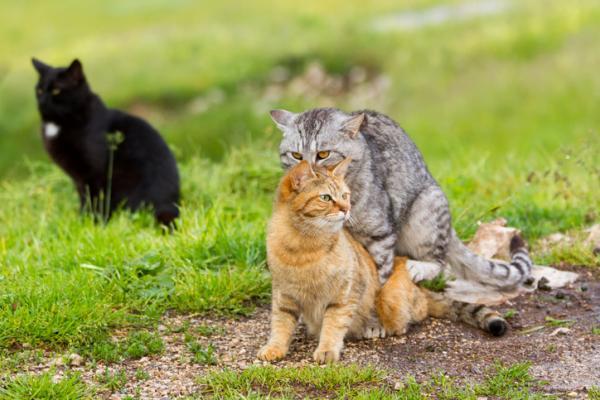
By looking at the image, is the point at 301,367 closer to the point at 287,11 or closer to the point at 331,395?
the point at 331,395

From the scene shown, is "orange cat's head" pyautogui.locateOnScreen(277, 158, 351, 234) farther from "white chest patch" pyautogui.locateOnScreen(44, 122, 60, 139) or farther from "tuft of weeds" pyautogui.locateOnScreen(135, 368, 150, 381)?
"white chest patch" pyautogui.locateOnScreen(44, 122, 60, 139)

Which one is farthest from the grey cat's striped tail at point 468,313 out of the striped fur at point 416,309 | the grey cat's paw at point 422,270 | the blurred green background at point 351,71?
the blurred green background at point 351,71

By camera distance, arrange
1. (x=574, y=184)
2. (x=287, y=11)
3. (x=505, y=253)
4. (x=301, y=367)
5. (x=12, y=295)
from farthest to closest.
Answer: (x=287, y=11) < (x=574, y=184) < (x=505, y=253) < (x=12, y=295) < (x=301, y=367)

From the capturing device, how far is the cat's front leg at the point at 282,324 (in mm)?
4496

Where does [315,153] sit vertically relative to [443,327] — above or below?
above

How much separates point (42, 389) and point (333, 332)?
1.49 metres

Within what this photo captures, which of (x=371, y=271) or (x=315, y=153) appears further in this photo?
(x=315, y=153)

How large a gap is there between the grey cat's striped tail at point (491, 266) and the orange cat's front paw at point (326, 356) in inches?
57.4

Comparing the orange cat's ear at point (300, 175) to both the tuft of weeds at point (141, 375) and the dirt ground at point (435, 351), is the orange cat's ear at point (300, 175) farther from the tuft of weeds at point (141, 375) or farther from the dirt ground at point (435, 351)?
the tuft of weeds at point (141, 375)

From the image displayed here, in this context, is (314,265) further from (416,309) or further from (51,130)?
(51,130)

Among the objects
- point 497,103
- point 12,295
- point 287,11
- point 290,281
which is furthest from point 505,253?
point 287,11

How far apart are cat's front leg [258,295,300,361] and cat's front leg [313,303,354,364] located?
0.17 metres

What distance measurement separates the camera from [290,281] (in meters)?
4.50

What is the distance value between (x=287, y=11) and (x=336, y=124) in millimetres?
13204
